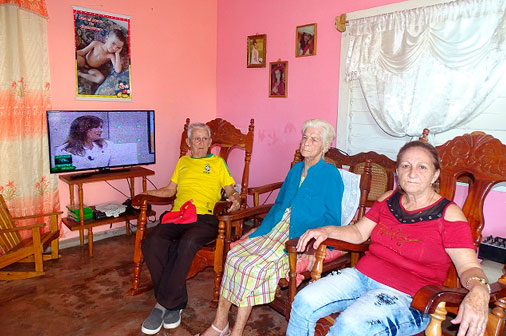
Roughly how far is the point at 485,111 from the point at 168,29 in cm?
303

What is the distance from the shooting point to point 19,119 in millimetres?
3121

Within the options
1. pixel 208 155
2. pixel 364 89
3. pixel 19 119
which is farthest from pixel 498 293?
pixel 19 119

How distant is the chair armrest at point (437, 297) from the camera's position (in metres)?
1.32

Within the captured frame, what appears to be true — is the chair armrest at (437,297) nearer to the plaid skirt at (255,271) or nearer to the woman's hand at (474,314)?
the woman's hand at (474,314)

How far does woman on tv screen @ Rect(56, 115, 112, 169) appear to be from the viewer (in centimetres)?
332

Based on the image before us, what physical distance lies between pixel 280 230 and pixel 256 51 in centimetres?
226

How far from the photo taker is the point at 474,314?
1288 millimetres

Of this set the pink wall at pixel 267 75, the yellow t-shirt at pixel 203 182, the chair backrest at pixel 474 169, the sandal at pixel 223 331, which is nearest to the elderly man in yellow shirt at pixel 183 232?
the yellow t-shirt at pixel 203 182

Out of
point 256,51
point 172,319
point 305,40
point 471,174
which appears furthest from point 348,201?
Result: point 256,51

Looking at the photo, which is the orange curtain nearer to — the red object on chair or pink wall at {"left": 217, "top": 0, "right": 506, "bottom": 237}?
the red object on chair

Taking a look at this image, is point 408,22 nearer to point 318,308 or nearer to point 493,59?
point 493,59

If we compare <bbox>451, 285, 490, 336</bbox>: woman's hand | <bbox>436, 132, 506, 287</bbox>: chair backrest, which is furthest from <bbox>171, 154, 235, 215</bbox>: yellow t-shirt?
<bbox>451, 285, 490, 336</bbox>: woman's hand

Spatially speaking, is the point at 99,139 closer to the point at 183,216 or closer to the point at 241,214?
the point at 183,216

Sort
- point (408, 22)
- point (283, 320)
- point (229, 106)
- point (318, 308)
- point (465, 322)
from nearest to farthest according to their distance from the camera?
point (465, 322), point (318, 308), point (283, 320), point (408, 22), point (229, 106)
